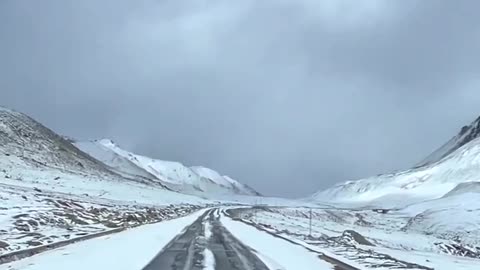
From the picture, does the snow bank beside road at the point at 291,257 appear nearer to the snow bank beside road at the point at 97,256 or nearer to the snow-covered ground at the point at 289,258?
the snow-covered ground at the point at 289,258

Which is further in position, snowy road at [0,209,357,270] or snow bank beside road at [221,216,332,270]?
snow bank beside road at [221,216,332,270]

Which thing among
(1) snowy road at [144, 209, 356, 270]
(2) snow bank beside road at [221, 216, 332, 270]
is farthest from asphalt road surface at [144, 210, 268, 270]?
(2) snow bank beside road at [221, 216, 332, 270]

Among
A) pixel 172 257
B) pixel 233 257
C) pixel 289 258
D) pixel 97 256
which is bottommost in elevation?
pixel 97 256

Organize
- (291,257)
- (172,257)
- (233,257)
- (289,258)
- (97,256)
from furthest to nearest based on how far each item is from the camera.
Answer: (291,257), (289,258), (233,257), (172,257), (97,256)

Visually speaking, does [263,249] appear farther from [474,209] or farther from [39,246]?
[474,209]

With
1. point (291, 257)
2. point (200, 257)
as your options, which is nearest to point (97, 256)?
point (200, 257)

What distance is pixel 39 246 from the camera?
21547 millimetres

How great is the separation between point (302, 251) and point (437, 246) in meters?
25.1

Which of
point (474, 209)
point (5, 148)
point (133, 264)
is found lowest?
point (133, 264)

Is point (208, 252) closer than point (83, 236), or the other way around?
point (208, 252)

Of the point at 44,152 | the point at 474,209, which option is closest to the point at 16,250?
the point at 474,209

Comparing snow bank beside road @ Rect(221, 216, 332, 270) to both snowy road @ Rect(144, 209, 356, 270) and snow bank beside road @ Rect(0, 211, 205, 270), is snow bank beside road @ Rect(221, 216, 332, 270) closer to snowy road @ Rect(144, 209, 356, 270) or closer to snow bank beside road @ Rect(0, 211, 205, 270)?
snowy road @ Rect(144, 209, 356, 270)

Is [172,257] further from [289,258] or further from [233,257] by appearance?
[289,258]

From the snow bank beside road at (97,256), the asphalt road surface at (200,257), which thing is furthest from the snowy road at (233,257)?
the snow bank beside road at (97,256)
